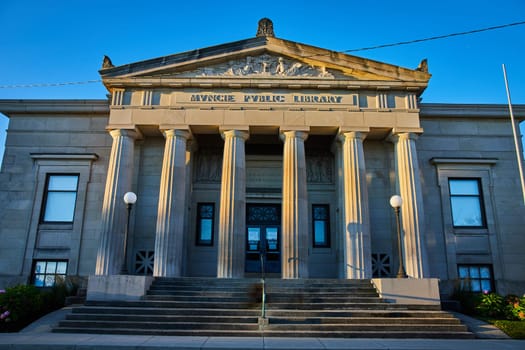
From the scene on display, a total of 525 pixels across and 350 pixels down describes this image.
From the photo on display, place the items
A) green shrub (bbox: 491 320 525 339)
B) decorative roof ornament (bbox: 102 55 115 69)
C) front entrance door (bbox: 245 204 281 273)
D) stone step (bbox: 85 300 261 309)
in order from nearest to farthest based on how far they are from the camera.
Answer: green shrub (bbox: 491 320 525 339), stone step (bbox: 85 300 261 309), decorative roof ornament (bbox: 102 55 115 69), front entrance door (bbox: 245 204 281 273)

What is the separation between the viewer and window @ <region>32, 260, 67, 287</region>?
19547mm

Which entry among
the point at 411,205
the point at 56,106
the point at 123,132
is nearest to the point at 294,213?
the point at 411,205

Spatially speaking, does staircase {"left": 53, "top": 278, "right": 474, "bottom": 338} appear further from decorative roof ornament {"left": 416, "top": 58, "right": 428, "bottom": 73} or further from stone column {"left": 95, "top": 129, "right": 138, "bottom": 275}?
decorative roof ornament {"left": 416, "top": 58, "right": 428, "bottom": 73}

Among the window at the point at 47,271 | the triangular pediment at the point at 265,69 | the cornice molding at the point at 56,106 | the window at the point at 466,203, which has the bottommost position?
the window at the point at 47,271

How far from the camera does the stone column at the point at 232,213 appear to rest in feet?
57.2

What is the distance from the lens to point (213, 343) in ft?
35.0

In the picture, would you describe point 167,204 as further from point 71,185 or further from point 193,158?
point 71,185

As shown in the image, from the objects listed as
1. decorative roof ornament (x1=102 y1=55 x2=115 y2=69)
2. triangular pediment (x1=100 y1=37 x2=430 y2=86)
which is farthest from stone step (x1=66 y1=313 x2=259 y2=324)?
decorative roof ornament (x1=102 y1=55 x2=115 y2=69)

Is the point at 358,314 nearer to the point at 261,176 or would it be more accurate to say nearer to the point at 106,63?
the point at 261,176

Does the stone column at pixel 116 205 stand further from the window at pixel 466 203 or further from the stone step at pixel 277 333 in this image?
the window at pixel 466 203

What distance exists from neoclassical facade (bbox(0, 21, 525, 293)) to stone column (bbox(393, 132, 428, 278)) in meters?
0.06

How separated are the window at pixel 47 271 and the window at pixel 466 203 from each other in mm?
17960

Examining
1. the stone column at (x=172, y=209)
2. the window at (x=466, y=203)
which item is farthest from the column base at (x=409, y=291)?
the stone column at (x=172, y=209)

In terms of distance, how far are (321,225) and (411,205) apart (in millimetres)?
4661
